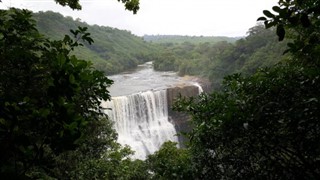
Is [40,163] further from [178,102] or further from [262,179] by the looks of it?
[178,102]

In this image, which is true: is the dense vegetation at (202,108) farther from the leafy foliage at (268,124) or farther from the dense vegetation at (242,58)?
the dense vegetation at (242,58)

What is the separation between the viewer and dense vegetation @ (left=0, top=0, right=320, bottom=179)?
41.4 inches

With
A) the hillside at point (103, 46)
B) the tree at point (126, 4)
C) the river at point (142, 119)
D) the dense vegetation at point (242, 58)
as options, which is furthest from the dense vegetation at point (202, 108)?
the hillside at point (103, 46)

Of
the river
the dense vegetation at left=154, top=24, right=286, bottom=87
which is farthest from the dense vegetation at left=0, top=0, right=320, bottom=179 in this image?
the dense vegetation at left=154, top=24, right=286, bottom=87

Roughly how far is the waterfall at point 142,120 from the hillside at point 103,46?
12.9m

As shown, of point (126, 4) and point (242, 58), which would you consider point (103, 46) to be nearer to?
point (242, 58)

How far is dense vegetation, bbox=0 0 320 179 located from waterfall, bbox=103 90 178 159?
14.9 metres

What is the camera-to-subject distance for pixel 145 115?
65.5ft

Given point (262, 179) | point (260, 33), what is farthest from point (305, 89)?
point (260, 33)

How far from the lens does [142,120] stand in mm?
19859

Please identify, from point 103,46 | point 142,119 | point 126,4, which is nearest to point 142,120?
point 142,119

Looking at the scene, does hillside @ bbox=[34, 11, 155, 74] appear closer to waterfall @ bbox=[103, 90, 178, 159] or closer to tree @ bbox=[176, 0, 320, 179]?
waterfall @ bbox=[103, 90, 178, 159]

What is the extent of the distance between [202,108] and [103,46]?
146 feet

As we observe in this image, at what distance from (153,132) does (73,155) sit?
13398 millimetres
